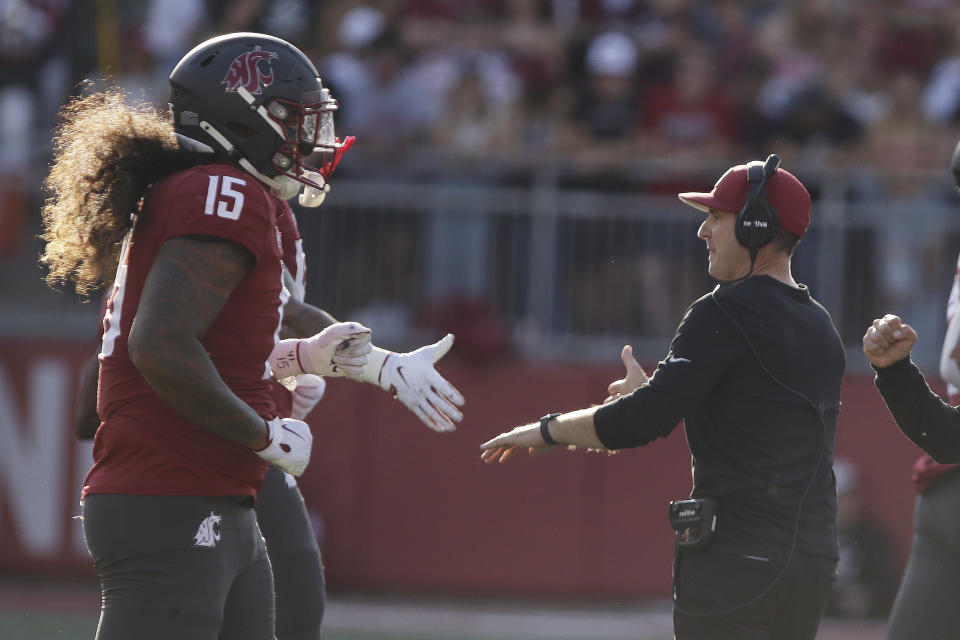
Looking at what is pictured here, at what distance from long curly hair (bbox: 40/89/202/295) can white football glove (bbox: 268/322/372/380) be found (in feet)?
1.96

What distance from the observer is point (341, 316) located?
9.70m

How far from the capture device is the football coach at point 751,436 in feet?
12.6

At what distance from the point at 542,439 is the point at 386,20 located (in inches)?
296

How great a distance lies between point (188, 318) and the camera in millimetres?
3344

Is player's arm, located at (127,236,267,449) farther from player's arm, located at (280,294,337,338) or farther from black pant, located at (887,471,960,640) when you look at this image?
black pant, located at (887,471,960,640)

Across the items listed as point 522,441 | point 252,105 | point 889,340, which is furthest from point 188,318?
point 889,340

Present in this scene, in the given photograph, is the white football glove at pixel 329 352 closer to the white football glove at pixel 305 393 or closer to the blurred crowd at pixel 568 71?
the white football glove at pixel 305 393

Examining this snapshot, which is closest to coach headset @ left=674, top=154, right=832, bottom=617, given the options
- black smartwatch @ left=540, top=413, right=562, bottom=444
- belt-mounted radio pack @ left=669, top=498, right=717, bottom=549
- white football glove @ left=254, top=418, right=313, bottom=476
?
belt-mounted radio pack @ left=669, top=498, right=717, bottom=549

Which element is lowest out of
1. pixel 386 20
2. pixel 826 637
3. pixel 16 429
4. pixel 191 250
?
pixel 826 637

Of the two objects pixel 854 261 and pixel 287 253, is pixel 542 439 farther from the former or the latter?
pixel 854 261

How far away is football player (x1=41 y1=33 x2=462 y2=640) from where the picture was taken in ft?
11.1

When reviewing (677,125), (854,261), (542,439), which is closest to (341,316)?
(677,125)

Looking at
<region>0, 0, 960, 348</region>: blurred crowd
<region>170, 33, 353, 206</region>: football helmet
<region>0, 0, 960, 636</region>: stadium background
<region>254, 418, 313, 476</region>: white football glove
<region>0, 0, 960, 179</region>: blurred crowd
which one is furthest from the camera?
<region>0, 0, 960, 179</region>: blurred crowd

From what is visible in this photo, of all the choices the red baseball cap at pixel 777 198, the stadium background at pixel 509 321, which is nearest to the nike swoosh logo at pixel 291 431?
the red baseball cap at pixel 777 198
